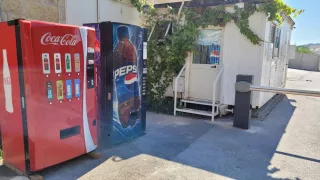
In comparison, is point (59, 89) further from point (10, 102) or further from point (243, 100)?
point (243, 100)

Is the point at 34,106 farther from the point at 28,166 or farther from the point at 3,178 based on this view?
the point at 3,178

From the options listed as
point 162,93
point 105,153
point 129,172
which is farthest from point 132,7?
point 129,172

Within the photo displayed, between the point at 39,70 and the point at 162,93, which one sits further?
the point at 162,93

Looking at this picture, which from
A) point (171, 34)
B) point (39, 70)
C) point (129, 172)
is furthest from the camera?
point (171, 34)

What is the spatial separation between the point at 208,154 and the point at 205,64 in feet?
9.09

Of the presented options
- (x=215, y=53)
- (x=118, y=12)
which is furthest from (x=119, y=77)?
(x=118, y=12)

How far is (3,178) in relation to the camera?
9.23 feet

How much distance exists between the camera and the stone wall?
3859 mm

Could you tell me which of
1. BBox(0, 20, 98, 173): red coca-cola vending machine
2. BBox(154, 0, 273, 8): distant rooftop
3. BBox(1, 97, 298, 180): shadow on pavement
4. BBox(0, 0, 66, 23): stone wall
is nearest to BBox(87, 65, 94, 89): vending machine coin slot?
BBox(0, 20, 98, 173): red coca-cola vending machine

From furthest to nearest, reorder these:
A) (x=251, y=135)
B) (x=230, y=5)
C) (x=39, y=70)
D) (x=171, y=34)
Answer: (x=171, y=34)
(x=230, y=5)
(x=251, y=135)
(x=39, y=70)

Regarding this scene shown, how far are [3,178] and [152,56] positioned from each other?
417 cm

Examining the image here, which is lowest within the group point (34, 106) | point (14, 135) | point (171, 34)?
point (14, 135)

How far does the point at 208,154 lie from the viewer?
11.8 ft

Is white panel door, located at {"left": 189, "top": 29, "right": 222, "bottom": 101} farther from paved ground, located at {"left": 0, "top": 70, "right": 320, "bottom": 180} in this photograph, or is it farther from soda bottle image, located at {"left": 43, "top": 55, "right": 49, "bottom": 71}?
soda bottle image, located at {"left": 43, "top": 55, "right": 49, "bottom": 71}
